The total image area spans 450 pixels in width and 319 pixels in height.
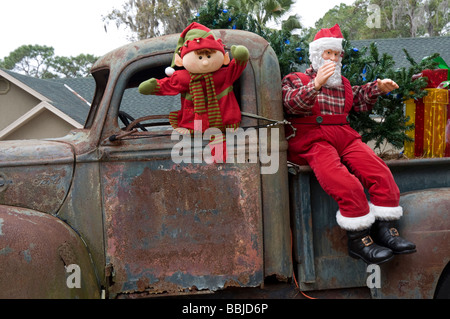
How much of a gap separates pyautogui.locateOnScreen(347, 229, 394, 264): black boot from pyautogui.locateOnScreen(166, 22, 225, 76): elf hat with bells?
4.38 ft

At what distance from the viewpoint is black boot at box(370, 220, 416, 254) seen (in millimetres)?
2445

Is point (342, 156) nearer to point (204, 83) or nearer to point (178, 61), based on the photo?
point (204, 83)

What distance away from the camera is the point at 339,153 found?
2793 millimetres

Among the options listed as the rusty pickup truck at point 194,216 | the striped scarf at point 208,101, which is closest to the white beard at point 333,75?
the rusty pickup truck at point 194,216

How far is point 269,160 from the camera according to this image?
103 inches

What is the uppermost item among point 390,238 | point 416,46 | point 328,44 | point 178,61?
point 416,46

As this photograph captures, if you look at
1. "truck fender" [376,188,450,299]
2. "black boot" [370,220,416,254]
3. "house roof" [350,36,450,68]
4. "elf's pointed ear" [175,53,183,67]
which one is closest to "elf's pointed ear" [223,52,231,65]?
"elf's pointed ear" [175,53,183,67]

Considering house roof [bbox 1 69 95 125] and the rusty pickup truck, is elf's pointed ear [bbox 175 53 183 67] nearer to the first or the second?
the rusty pickup truck

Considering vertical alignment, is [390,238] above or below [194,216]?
below

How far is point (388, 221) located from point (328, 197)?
37 centimetres

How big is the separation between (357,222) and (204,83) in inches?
47.2

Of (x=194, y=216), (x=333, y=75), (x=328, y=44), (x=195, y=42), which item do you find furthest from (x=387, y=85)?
(x=194, y=216)

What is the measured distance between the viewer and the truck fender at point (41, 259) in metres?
2.27

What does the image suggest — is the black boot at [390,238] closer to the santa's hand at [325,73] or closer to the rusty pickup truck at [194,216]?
the rusty pickup truck at [194,216]
